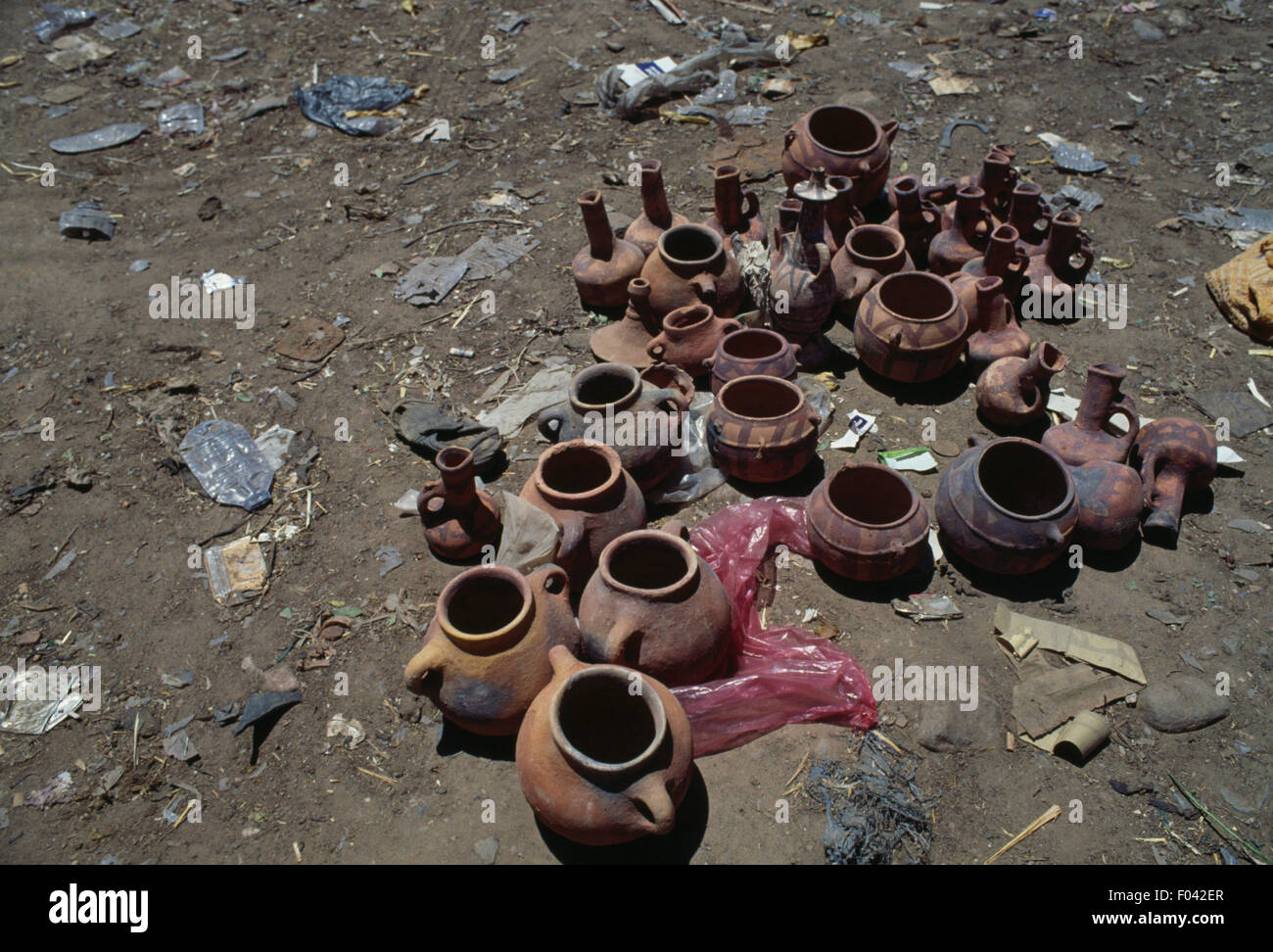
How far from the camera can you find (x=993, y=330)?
564 cm

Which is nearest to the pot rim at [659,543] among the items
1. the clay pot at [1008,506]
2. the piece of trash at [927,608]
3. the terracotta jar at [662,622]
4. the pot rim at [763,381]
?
the terracotta jar at [662,622]

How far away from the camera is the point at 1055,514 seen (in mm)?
4215

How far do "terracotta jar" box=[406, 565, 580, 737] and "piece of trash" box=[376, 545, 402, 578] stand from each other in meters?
1.21

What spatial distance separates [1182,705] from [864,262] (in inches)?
146

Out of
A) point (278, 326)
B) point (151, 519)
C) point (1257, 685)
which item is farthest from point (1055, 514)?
point (278, 326)

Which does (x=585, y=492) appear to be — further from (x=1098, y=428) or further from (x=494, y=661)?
(x=1098, y=428)

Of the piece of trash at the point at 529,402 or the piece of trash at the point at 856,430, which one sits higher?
the piece of trash at the point at 856,430

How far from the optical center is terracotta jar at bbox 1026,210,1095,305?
19.5ft

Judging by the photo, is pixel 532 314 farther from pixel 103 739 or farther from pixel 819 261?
pixel 103 739

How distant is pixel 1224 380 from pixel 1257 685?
2.70m

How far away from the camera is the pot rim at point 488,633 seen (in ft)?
11.6

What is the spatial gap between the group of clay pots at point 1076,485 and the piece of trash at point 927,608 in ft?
0.98

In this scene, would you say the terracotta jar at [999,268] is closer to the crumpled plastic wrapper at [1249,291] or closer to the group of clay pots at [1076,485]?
the group of clay pots at [1076,485]

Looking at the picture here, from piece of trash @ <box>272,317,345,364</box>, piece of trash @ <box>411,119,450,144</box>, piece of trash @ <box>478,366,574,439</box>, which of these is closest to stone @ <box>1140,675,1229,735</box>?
piece of trash @ <box>478,366,574,439</box>
